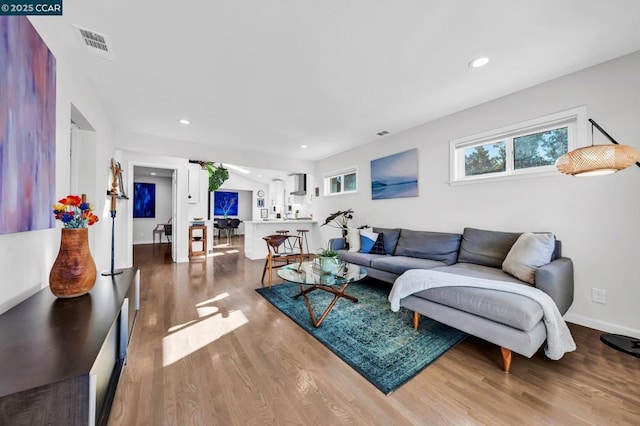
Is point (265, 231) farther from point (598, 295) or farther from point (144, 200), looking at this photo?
point (598, 295)

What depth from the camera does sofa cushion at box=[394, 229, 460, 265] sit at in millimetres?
3219

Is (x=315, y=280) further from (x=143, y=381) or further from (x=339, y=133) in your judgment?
(x=339, y=133)

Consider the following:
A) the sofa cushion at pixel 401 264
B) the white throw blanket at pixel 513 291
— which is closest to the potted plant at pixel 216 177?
the sofa cushion at pixel 401 264

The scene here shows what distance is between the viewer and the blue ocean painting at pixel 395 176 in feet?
13.0

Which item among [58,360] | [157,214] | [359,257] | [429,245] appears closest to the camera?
[58,360]

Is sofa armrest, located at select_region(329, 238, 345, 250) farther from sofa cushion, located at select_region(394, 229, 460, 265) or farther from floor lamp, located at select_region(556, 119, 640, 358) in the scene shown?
floor lamp, located at select_region(556, 119, 640, 358)

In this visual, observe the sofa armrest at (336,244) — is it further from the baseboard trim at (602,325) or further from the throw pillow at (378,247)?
the baseboard trim at (602,325)

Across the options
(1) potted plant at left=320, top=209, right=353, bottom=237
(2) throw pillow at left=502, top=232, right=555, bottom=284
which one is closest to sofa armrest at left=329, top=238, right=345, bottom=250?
(1) potted plant at left=320, top=209, right=353, bottom=237

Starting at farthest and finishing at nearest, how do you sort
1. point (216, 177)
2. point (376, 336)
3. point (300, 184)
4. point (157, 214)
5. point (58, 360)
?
point (157, 214), point (216, 177), point (300, 184), point (376, 336), point (58, 360)

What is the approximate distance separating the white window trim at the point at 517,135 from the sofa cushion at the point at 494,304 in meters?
1.70

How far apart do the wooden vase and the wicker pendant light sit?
3.48 metres

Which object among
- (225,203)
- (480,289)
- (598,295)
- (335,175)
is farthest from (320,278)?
(225,203)

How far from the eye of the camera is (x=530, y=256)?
2236mm

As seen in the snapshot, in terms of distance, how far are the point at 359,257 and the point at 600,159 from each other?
104 inches
